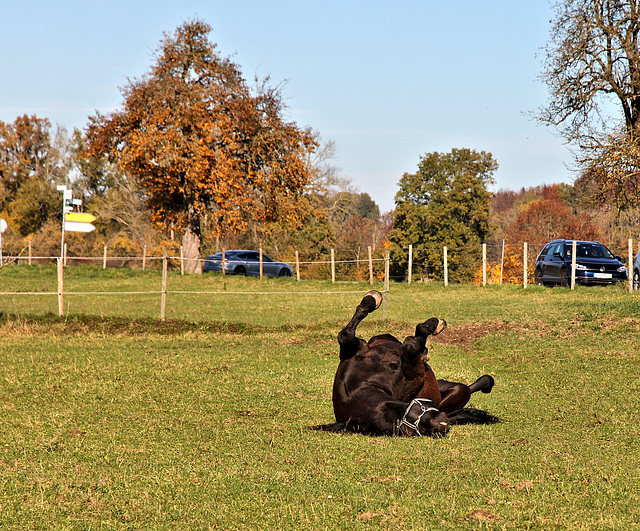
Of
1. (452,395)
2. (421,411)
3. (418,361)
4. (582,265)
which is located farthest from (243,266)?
(421,411)

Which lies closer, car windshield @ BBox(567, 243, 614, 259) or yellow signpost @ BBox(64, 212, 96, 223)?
car windshield @ BBox(567, 243, 614, 259)

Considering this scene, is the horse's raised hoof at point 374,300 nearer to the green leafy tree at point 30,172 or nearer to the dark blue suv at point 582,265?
the dark blue suv at point 582,265

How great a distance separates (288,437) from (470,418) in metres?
1.69

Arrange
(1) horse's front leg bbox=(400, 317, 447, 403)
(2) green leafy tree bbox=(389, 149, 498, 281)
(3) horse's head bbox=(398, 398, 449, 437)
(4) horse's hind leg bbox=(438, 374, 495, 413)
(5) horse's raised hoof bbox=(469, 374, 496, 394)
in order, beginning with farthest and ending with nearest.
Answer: (2) green leafy tree bbox=(389, 149, 498, 281), (5) horse's raised hoof bbox=(469, 374, 496, 394), (4) horse's hind leg bbox=(438, 374, 495, 413), (1) horse's front leg bbox=(400, 317, 447, 403), (3) horse's head bbox=(398, 398, 449, 437)

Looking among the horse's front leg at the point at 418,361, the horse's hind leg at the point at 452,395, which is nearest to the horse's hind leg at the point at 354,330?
the horse's front leg at the point at 418,361

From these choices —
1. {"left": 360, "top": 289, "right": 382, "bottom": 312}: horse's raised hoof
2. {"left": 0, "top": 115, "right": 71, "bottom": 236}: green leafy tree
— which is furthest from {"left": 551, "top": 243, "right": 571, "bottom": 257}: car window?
{"left": 0, "top": 115, "right": 71, "bottom": 236}: green leafy tree

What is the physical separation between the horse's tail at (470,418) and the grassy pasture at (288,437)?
0.23 m

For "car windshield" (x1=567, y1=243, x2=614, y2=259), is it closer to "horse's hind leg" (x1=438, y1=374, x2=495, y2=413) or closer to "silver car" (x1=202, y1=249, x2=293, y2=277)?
"silver car" (x1=202, y1=249, x2=293, y2=277)

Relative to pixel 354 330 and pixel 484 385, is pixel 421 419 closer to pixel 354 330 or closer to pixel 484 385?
pixel 354 330

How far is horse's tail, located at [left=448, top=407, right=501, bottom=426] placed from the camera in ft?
19.4

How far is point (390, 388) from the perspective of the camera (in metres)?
5.29

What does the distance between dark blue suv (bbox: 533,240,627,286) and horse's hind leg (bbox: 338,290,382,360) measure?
19.8m

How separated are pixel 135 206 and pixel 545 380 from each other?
163 feet

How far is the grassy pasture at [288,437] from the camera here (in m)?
3.77
